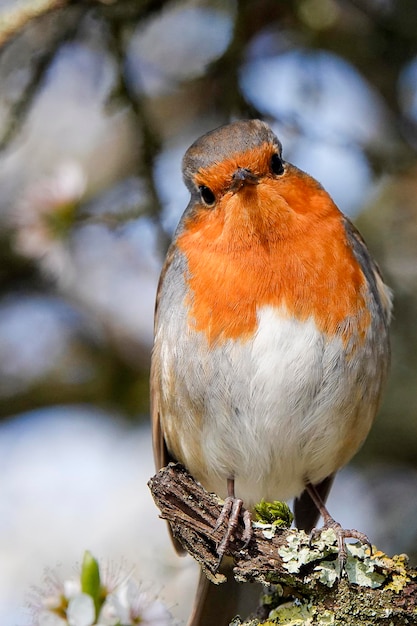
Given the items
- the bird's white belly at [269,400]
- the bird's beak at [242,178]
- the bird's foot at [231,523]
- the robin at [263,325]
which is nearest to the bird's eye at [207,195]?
the robin at [263,325]

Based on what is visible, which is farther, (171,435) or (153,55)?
(153,55)

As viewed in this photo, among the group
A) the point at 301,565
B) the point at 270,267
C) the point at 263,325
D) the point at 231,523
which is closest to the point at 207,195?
the point at 270,267

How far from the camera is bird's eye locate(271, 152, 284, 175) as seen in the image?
420 cm

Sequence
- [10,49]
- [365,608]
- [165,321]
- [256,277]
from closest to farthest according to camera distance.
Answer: [365,608]
[256,277]
[165,321]
[10,49]

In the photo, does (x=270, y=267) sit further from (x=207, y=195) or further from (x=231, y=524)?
(x=231, y=524)

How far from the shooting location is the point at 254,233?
4.07 metres

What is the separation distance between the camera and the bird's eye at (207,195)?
13.8 ft

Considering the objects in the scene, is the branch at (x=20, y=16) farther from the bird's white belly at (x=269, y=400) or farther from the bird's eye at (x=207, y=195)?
the bird's white belly at (x=269, y=400)

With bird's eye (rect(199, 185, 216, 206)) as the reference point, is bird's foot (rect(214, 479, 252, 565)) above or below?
below

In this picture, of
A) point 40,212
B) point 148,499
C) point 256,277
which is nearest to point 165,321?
→ point 256,277

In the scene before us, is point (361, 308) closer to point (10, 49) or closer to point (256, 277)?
point (256, 277)

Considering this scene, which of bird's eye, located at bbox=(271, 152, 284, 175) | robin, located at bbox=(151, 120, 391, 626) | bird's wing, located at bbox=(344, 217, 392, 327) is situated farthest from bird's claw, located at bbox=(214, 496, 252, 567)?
bird's eye, located at bbox=(271, 152, 284, 175)

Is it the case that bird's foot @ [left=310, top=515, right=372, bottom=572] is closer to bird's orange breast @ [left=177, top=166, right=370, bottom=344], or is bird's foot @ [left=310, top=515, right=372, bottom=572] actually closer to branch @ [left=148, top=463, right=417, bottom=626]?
branch @ [left=148, top=463, right=417, bottom=626]

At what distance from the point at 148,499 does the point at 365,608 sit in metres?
3.36
